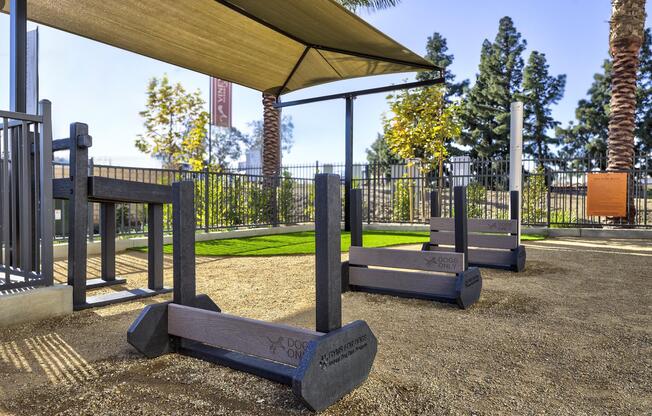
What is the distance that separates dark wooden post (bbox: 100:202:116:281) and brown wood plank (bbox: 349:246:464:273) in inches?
99.6

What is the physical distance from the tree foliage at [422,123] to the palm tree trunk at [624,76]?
4159 millimetres

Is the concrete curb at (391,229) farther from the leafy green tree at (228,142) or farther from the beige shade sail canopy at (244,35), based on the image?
the leafy green tree at (228,142)

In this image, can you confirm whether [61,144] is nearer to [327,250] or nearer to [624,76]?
[327,250]

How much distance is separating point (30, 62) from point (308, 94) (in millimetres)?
5214

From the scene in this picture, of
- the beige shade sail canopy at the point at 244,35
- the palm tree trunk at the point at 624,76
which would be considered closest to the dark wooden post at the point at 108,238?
the beige shade sail canopy at the point at 244,35

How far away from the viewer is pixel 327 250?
6.54 ft

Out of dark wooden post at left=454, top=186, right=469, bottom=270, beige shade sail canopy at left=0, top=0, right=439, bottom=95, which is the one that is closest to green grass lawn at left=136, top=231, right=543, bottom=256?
beige shade sail canopy at left=0, top=0, right=439, bottom=95

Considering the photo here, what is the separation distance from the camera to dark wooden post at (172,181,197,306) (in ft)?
7.97

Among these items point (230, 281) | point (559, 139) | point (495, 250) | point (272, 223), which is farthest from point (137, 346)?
point (559, 139)

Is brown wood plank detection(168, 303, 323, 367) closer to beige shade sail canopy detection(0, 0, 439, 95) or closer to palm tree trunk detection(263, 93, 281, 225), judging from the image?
beige shade sail canopy detection(0, 0, 439, 95)

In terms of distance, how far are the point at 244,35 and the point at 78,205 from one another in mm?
3437

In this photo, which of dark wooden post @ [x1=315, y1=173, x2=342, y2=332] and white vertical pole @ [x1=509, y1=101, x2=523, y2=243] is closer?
dark wooden post @ [x1=315, y1=173, x2=342, y2=332]

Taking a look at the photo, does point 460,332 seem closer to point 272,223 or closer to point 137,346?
point 137,346

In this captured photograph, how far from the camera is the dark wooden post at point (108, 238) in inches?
175
